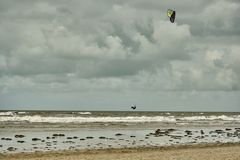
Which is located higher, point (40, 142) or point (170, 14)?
Answer: point (170, 14)

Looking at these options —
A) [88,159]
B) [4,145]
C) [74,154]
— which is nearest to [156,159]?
[88,159]

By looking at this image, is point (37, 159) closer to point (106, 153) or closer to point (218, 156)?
point (106, 153)

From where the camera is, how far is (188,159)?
21078 millimetres

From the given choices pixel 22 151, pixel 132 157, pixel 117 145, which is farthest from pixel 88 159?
pixel 117 145

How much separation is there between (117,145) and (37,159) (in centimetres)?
925

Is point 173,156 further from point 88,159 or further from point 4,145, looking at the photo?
point 4,145

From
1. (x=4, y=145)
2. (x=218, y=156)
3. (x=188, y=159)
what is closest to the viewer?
(x=188, y=159)

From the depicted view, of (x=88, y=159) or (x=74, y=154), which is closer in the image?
(x=88, y=159)

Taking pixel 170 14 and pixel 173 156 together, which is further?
pixel 170 14

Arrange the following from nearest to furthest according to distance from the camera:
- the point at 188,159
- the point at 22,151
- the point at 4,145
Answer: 1. the point at 188,159
2. the point at 22,151
3. the point at 4,145

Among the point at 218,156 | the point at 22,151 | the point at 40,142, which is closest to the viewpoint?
the point at 218,156

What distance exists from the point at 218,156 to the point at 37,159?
28.8ft

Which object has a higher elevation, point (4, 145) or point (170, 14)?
point (170, 14)

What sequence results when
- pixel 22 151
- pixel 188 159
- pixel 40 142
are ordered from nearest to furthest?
pixel 188 159
pixel 22 151
pixel 40 142
